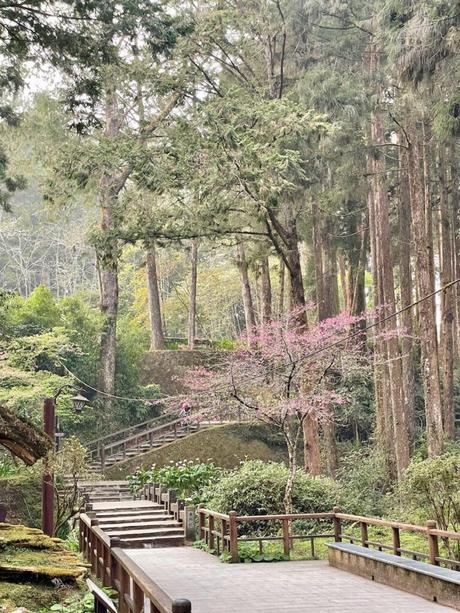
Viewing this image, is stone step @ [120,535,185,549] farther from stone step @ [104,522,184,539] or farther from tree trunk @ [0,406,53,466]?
tree trunk @ [0,406,53,466]

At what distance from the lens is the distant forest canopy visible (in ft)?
50.3

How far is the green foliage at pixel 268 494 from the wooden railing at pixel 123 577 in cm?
330

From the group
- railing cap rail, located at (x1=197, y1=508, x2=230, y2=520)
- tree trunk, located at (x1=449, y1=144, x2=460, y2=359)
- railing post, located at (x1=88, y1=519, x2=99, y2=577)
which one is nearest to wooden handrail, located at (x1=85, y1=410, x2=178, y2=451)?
railing cap rail, located at (x1=197, y1=508, x2=230, y2=520)

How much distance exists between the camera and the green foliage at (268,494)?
1716cm

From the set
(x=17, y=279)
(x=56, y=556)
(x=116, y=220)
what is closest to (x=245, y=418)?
(x=116, y=220)

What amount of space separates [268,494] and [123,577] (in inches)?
361

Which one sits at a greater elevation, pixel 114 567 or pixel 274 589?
pixel 114 567

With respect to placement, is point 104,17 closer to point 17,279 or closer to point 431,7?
point 431,7

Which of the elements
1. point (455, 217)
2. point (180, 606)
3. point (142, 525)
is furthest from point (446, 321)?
point (180, 606)

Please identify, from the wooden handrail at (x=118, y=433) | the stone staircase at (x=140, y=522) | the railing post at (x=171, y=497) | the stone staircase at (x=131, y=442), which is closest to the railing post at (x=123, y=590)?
the stone staircase at (x=140, y=522)

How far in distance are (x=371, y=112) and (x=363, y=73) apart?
1.31 m

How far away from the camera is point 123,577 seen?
8562 mm

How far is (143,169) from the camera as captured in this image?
59.7 ft

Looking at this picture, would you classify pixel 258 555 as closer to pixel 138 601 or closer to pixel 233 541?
pixel 233 541
